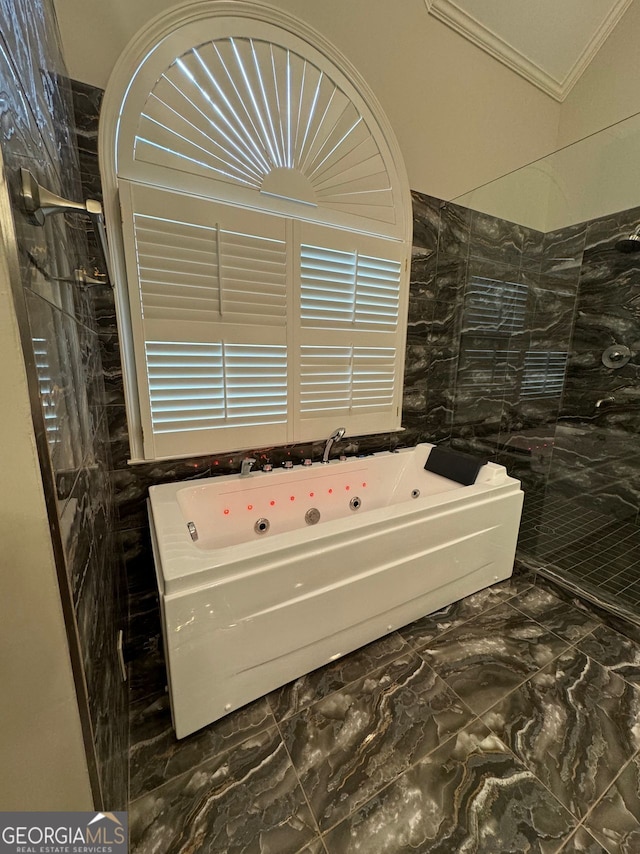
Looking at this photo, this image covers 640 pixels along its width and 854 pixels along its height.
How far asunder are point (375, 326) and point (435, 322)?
0.61 m

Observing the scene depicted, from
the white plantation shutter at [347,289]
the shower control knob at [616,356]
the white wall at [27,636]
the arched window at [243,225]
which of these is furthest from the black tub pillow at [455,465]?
the white wall at [27,636]

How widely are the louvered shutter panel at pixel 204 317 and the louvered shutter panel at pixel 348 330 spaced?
0.57ft

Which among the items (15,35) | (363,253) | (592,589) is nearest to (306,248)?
(363,253)

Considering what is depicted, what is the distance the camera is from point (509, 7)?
2.03 m

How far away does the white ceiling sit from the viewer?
1994 mm

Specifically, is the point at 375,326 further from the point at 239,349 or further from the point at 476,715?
the point at 476,715

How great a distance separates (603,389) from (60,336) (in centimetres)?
328

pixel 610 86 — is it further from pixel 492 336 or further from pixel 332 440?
pixel 332 440

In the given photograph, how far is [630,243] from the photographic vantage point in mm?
2332

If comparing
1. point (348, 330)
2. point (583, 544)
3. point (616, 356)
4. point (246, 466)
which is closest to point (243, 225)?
point (348, 330)

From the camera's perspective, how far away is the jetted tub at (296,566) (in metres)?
1.15

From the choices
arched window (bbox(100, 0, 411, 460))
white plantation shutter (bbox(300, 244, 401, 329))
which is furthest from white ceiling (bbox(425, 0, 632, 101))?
white plantation shutter (bbox(300, 244, 401, 329))

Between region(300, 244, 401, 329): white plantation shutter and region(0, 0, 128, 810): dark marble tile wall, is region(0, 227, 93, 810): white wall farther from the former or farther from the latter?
region(300, 244, 401, 329): white plantation shutter

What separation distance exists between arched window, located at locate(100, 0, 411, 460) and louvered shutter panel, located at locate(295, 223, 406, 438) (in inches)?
0.4
